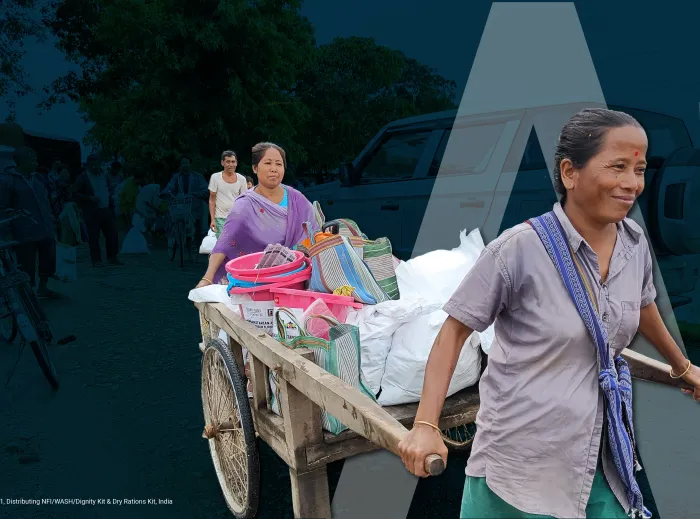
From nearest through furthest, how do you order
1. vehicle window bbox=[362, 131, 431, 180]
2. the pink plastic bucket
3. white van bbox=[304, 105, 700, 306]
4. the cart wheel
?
the cart wheel, the pink plastic bucket, white van bbox=[304, 105, 700, 306], vehicle window bbox=[362, 131, 431, 180]

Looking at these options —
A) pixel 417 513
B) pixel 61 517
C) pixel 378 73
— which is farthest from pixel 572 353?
pixel 378 73

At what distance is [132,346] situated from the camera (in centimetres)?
584

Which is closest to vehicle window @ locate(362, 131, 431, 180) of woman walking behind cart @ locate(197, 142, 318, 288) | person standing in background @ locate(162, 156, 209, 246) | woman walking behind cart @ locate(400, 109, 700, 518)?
woman walking behind cart @ locate(197, 142, 318, 288)

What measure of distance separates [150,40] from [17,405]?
1413 cm

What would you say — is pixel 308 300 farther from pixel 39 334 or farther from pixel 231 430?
pixel 39 334

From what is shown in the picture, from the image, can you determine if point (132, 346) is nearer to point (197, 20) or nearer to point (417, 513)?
point (417, 513)

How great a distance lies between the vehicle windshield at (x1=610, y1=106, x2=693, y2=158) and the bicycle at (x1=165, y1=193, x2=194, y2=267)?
7.80 metres

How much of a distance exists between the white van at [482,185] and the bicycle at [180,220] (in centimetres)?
456

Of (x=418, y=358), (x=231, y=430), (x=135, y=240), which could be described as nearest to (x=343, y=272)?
(x=418, y=358)

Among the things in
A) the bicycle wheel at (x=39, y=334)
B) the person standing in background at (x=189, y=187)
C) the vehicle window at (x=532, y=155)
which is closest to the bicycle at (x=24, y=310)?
the bicycle wheel at (x=39, y=334)

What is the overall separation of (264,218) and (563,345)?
2723 millimetres

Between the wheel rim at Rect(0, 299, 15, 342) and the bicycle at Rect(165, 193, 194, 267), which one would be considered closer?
the wheel rim at Rect(0, 299, 15, 342)

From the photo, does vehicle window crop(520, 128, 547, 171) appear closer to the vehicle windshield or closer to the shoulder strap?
the vehicle windshield

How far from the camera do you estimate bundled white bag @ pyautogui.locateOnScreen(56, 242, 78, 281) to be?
7016mm
